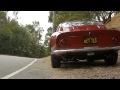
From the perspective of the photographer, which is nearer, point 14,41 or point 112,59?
point 112,59

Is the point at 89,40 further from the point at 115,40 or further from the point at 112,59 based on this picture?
the point at 112,59

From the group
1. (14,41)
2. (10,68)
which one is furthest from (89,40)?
(14,41)

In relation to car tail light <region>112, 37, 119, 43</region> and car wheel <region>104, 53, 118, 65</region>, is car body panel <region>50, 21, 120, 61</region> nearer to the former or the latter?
car tail light <region>112, 37, 119, 43</region>

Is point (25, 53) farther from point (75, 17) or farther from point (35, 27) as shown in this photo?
point (35, 27)

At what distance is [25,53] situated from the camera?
49.7 metres

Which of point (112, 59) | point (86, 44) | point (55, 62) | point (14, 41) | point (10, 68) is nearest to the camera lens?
point (86, 44)

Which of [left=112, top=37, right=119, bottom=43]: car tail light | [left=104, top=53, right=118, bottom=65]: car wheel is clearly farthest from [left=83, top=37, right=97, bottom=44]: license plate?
[left=104, top=53, right=118, bottom=65]: car wheel

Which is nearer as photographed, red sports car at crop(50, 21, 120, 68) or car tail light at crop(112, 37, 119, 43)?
red sports car at crop(50, 21, 120, 68)

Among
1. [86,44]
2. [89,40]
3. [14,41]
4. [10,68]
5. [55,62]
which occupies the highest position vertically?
[89,40]

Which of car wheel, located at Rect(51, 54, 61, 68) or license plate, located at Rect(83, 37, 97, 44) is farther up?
license plate, located at Rect(83, 37, 97, 44)

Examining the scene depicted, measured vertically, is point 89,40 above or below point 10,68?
above

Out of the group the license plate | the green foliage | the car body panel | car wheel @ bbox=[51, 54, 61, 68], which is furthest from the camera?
the green foliage
